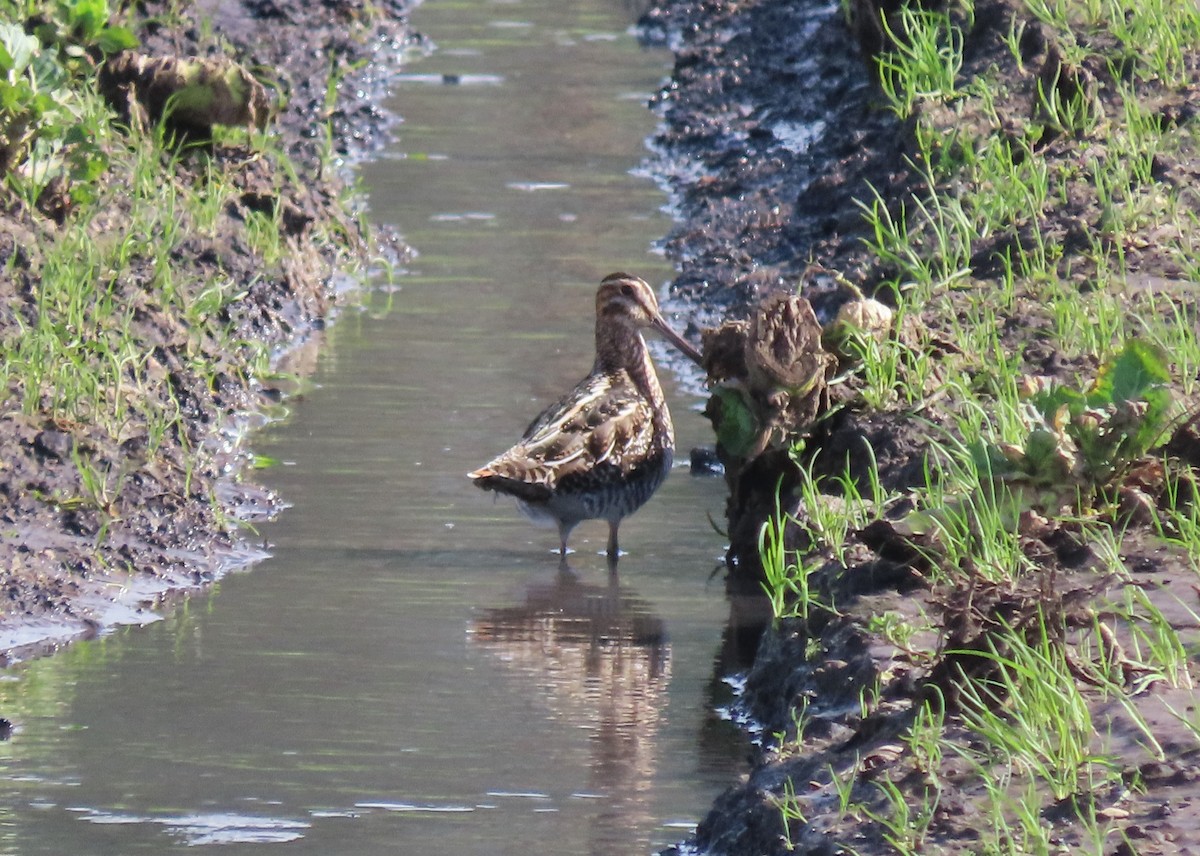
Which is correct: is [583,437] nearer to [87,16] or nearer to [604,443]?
[604,443]

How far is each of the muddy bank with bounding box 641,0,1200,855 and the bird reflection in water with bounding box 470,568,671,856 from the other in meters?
0.24

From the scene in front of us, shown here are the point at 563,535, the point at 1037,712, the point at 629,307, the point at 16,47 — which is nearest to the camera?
the point at 1037,712

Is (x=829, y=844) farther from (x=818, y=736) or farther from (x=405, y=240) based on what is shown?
(x=405, y=240)

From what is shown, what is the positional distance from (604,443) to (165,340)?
180 cm

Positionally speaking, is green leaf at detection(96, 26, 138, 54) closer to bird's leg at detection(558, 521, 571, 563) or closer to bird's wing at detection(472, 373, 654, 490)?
bird's wing at detection(472, 373, 654, 490)

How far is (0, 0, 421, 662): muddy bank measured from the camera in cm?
A: 674

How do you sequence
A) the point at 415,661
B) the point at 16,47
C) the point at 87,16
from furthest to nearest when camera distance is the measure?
1. the point at 87,16
2. the point at 16,47
3. the point at 415,661

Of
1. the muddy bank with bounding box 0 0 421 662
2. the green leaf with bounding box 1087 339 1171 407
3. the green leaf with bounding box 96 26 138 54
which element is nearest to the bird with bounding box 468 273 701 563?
the muddy bank with bounding box 0 0 421 662

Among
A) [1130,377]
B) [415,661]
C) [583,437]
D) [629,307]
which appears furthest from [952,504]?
[629,307]

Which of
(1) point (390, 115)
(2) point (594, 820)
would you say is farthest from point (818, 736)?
(1) point (390, 115)

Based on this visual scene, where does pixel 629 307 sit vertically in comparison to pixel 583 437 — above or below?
above

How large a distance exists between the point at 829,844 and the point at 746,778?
27.3 inches

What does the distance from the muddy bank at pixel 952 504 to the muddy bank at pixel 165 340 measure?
5.30 feet

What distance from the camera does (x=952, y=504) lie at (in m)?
5.56
